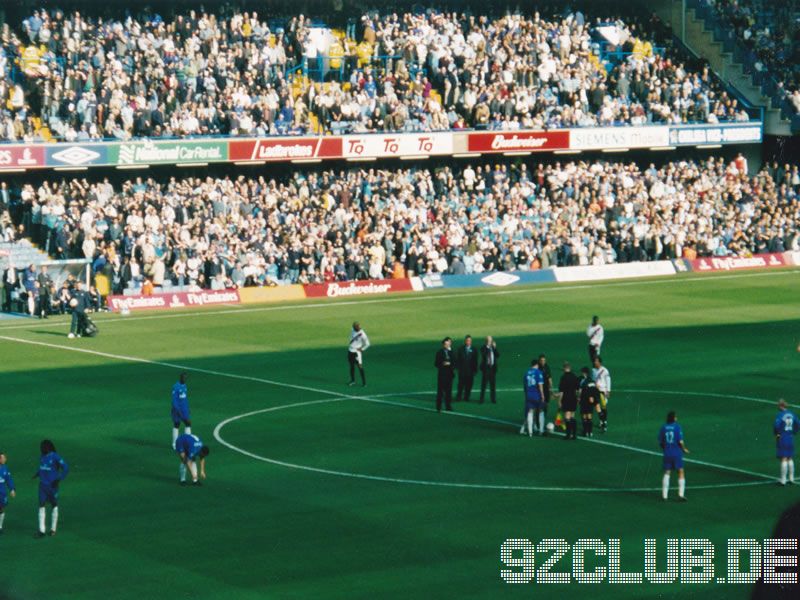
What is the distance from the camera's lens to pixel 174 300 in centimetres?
5488

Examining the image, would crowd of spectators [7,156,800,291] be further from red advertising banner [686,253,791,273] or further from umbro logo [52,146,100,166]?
umbro logo [52,146,100,166]

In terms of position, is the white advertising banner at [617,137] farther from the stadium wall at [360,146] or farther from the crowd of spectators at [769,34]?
the crowd of spectators at [769,34]

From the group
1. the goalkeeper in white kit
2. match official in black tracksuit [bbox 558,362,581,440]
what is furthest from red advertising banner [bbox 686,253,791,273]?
match official in black tracksuit [bbox 558,362,581,440]

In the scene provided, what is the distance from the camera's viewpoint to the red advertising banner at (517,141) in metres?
66.2

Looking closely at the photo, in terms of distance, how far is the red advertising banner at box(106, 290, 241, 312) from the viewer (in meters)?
53.8

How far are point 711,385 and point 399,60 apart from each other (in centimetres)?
3481

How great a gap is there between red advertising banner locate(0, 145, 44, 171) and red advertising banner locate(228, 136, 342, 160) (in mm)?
8387

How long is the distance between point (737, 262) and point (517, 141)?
40.2 ft

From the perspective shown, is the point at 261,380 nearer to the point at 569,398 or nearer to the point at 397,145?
the point at 569,398

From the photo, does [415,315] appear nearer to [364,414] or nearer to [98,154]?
[98,154]

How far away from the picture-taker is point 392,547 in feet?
68.5

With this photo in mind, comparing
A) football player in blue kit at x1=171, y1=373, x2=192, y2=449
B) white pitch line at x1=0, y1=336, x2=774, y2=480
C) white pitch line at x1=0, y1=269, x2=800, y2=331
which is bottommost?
white pitch line at x1=0, y1=336, x2=774, y2=480

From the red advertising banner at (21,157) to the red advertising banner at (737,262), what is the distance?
30.6 m

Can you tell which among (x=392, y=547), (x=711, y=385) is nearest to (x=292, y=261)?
(x=711, y=385)
